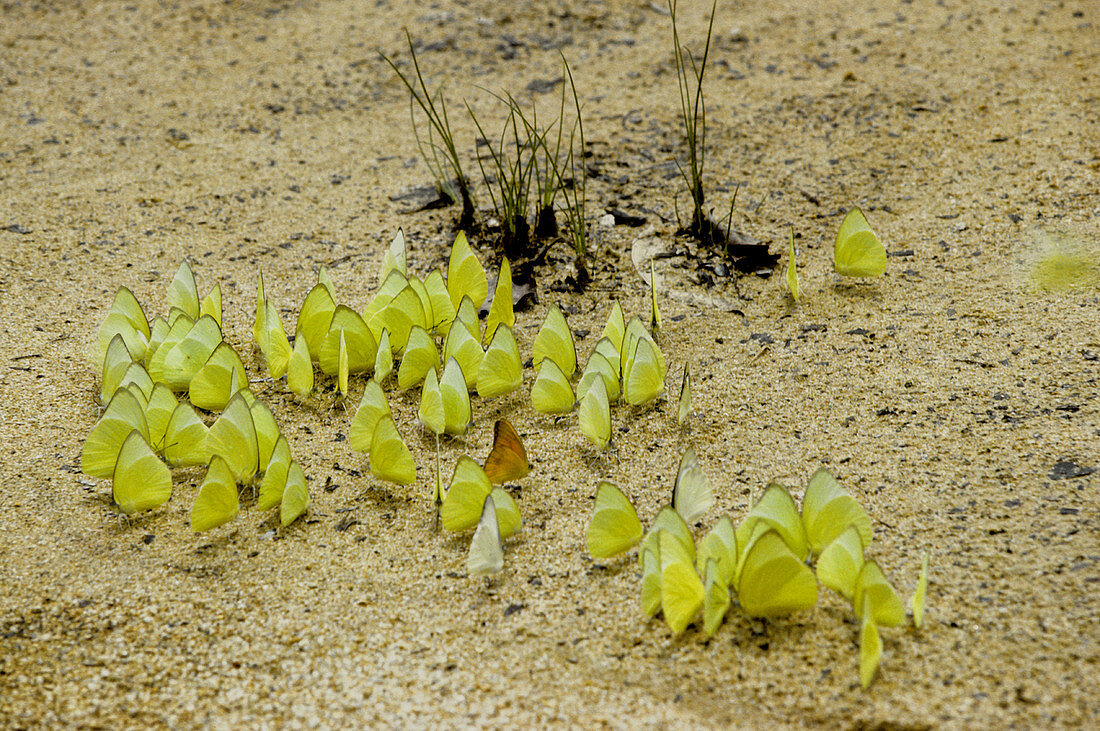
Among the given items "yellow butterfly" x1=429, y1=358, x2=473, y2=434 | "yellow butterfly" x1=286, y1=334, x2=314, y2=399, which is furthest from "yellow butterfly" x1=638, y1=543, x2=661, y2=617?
"yellow butterfly" x1=286, y1=334, x2=314, y2=399

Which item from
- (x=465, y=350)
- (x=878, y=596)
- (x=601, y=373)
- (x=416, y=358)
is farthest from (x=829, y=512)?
(x=416, y=358)

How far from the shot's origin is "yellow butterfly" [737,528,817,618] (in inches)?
56.9

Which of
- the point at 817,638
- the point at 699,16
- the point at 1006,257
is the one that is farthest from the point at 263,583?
the point at 699,16

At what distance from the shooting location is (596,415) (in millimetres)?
2000

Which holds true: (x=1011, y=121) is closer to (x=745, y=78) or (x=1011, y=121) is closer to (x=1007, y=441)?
(x=745, y=78)

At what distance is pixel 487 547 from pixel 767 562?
55 centimetres

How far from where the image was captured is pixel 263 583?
67.4 inches

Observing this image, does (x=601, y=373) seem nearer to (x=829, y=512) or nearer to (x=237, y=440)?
(x=829, y=512)

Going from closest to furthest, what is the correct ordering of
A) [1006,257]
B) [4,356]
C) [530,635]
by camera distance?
[530,635] < [4,356] < [1006,257]

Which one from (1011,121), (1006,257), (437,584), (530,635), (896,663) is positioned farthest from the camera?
(1011,121)

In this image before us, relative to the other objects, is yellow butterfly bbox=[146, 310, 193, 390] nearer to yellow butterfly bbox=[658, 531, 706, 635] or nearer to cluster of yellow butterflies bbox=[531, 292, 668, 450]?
cluster of yellow butterflies bbox=[531, 292, 668, 450]

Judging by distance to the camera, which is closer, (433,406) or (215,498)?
(215,498)

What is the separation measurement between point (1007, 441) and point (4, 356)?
2687 mm

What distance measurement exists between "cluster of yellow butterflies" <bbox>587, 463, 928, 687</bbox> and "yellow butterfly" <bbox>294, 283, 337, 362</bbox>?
3.68ft
